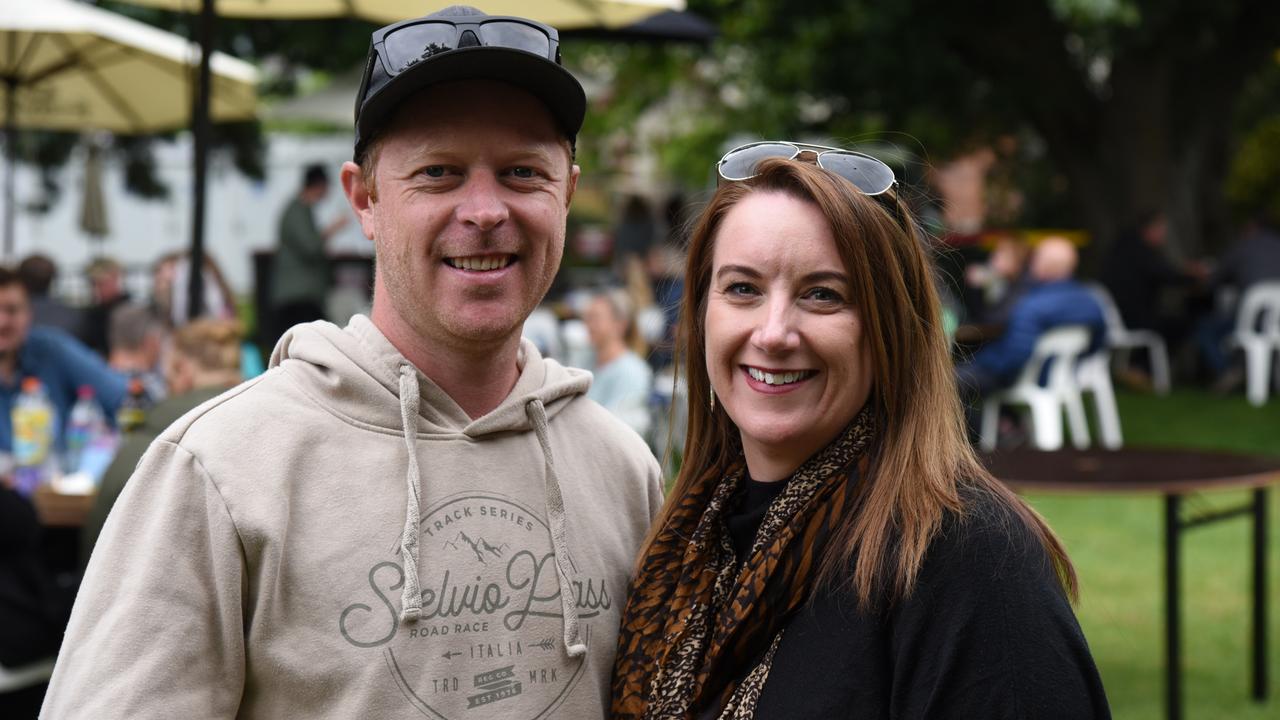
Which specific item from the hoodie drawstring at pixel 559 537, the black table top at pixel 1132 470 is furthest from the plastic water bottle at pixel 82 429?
the hoodie drawstring at pixel 559 537

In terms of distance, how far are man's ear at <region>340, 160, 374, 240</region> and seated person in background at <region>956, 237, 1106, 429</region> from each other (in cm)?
819

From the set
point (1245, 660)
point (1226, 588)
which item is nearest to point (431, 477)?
point (1245, 660)

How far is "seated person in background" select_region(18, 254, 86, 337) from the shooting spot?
353 inches

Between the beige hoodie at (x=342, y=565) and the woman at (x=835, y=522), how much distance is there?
22 cm

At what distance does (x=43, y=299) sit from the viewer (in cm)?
919

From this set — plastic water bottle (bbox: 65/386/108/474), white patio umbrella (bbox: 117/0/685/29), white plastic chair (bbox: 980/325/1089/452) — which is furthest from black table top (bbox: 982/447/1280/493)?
white plastic chair (bbox: 980/325/1089/452)

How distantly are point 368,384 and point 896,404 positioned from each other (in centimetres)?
84

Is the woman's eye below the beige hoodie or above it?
above

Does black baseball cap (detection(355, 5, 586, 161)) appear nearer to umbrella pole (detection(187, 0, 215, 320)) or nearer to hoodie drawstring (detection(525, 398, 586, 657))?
hoodie drawstring (detection(525, 398, 586, 657))

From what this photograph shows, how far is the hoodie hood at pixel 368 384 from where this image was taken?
207 centimetres

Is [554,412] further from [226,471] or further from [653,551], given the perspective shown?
[226,471]

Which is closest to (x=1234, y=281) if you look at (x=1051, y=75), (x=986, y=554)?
(x=1051, y=75)

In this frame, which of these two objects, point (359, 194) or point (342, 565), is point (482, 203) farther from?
point (342, 565)

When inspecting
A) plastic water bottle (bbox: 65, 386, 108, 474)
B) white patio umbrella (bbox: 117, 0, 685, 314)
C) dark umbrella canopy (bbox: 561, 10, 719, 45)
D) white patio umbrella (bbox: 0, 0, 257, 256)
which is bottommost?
plastic water bottle (bbox: 65, 386, 108, 474)
